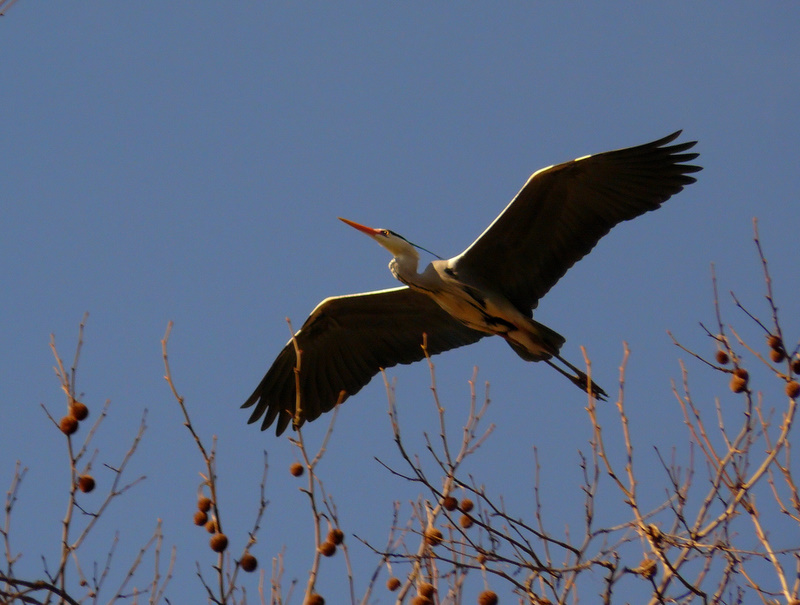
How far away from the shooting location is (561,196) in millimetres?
8141

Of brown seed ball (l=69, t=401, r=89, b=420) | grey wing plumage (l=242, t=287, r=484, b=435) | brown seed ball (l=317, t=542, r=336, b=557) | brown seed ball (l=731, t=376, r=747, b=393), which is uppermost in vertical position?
grey wing plumage (l=242, t=287, r=484, b=435)

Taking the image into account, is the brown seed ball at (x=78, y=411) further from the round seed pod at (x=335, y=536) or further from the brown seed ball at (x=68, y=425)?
the round seed pod at (x=335, y=536)

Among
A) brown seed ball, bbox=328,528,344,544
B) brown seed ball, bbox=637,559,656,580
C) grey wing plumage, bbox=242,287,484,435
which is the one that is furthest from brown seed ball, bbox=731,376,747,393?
grey wing plumage, bbox=242,287,484,435

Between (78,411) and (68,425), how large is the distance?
0.33 feet

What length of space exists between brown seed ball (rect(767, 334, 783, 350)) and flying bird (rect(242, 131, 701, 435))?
2.36 metres

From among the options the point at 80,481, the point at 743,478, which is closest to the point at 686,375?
the point at 743,478

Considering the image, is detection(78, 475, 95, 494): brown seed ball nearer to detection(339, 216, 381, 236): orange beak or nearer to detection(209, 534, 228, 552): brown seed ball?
detection(209, 534, 228, 552): brown seed ball

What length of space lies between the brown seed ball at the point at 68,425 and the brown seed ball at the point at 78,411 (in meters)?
0.03

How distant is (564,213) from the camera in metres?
8.23

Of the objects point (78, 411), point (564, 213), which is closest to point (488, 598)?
point (78, 411)

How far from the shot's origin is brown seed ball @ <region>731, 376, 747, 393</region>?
538cm

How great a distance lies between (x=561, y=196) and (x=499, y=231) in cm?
61

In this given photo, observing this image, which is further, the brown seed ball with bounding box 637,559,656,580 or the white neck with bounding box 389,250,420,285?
the white neck with bounding box 389,250,420,285

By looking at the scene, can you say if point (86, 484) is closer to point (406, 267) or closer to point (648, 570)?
point (648, 570)
